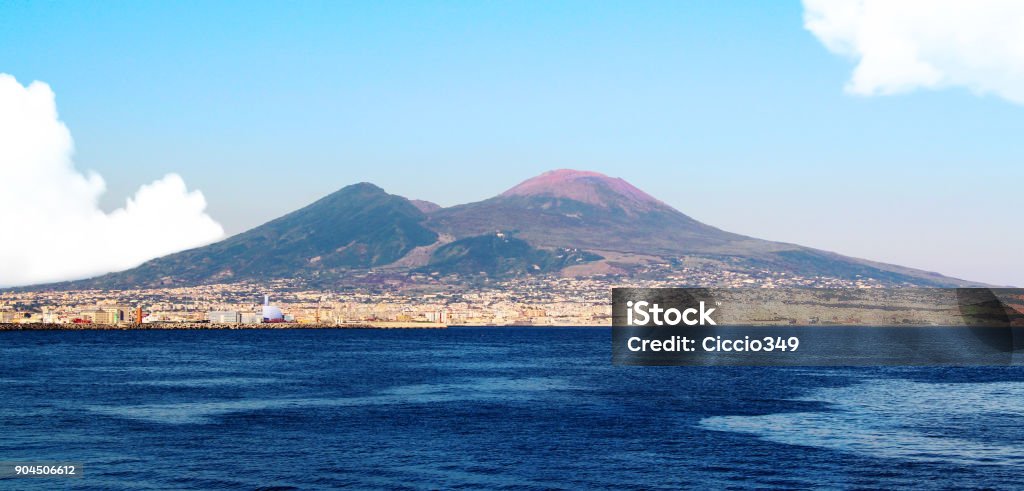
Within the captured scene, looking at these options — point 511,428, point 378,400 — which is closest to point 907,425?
point 511,428

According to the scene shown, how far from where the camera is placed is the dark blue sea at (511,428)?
50.8m

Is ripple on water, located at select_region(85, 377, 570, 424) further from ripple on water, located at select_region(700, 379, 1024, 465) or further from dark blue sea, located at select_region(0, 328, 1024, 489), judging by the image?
ripple on water, located at select_region(700, 379, 1024, 465)

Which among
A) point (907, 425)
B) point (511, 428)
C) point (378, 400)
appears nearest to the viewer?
point (511, 428)

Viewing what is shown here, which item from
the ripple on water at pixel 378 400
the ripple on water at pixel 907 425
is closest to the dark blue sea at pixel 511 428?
the ripple on water at pixel 907 425

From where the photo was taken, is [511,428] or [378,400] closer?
[511,428]

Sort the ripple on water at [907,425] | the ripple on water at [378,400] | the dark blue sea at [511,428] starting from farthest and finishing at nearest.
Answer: the ripple on water at [378,400] → the ripple on water at [907,425] → the dark blue sea at [511,428]

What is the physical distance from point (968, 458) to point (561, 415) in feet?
93.5

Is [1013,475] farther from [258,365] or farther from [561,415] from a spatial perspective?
[258,365]

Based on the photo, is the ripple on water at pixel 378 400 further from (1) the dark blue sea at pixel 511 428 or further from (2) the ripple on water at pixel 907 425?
(2) the ripple on water at pixel 907 425

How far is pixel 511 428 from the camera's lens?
2655 inches

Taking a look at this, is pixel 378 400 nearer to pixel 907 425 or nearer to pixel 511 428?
pixel 511 428

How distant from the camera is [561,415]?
74.2 meters

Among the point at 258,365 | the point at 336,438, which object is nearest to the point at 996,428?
the point at 336,438

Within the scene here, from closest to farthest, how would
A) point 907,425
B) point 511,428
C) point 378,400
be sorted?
point 511,428
point 907,425
point 378,400
